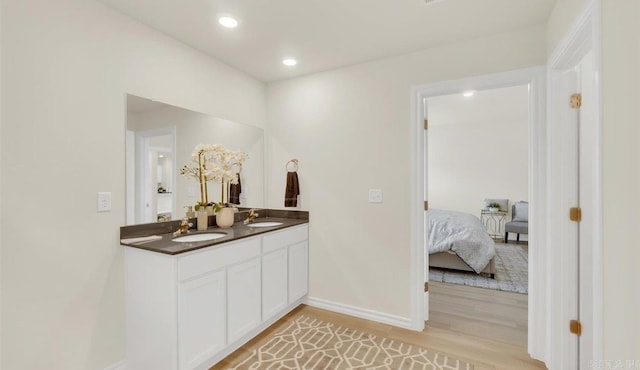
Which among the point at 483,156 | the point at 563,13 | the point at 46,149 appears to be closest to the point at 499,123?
the point at 483,156

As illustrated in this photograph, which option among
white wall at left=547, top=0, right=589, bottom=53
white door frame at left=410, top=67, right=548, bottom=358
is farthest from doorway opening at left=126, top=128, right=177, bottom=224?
white wall at left=547, top=0, right=589, bottom=53

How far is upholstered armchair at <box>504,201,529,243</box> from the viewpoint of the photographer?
5.39m

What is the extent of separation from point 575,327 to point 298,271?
211 cm

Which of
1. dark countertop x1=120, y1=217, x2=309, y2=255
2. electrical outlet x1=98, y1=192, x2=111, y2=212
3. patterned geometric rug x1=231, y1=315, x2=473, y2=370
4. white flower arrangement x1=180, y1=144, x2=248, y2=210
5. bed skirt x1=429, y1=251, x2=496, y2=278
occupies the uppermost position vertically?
white flower arrangement x1=180, y1=144, x2=248, y2=210

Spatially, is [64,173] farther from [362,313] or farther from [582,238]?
[582,238]

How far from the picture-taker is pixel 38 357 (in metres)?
1.58

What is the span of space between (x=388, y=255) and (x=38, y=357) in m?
2.42

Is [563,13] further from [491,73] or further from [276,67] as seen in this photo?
[276,67]

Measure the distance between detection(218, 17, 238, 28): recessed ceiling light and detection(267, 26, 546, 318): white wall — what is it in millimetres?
1045

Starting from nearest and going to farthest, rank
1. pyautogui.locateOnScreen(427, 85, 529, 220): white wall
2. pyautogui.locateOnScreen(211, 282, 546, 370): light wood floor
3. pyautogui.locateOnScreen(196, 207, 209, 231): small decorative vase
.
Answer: pyautogui.locateOnScreen(211, 282, 546, 370): light wood floor < pyautogui.locateOnScreen(196, 207, 209, 231): small decorative vase < pyautogui.locateOnScreen(427, 85, 529, 220): white wall

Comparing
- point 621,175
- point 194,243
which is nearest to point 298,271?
point 194,243

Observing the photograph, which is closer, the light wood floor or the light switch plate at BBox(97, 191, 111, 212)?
the light switch plate at BBox(97, 191, 111, 212)

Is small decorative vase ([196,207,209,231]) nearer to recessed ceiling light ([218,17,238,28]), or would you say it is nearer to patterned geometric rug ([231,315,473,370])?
patterned geometric rug ([231,315,473,370])

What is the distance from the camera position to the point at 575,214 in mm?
1820
